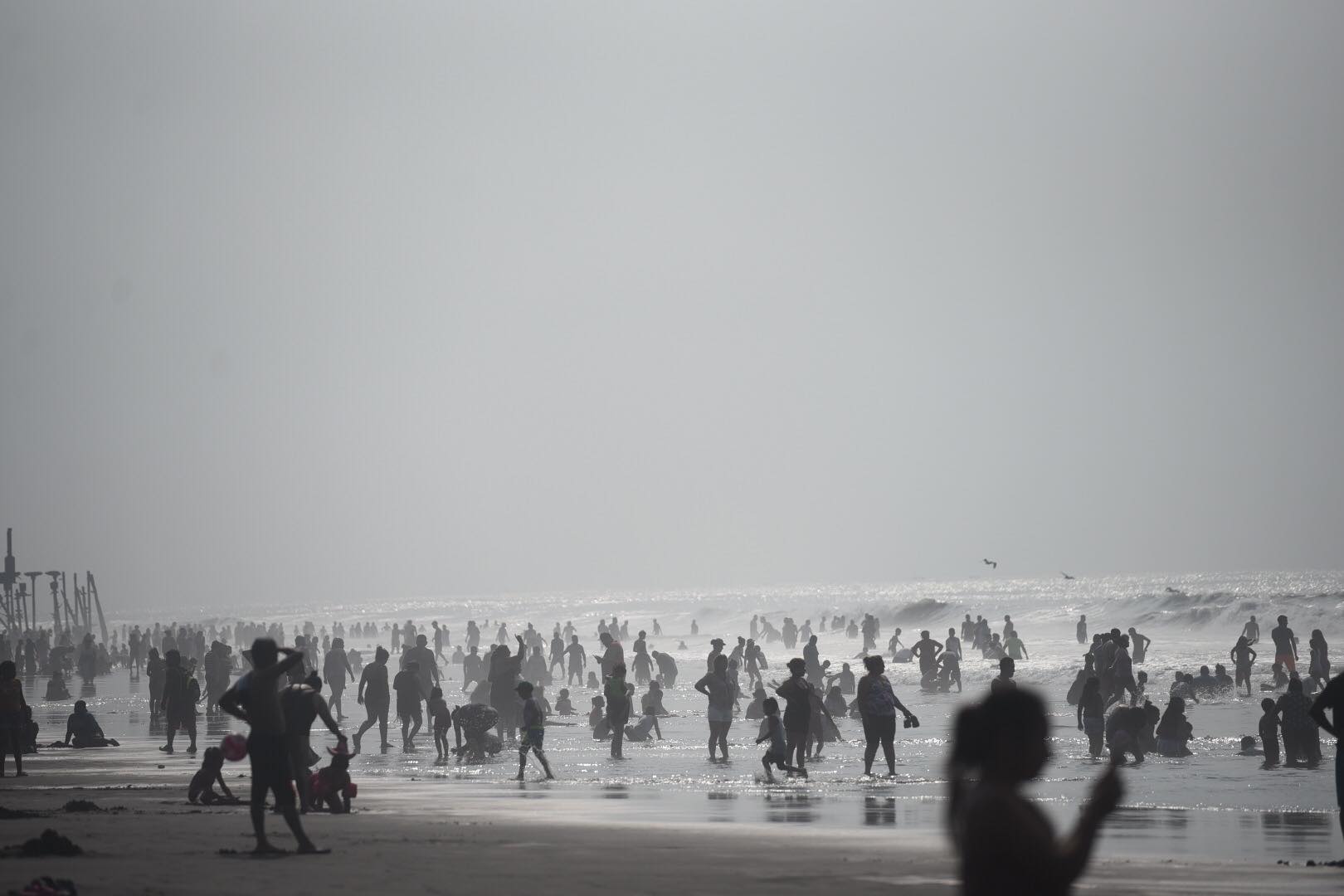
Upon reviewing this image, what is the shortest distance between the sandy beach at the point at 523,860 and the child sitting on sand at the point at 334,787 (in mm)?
214

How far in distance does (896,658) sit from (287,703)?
46.7m

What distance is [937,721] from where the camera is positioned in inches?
1156

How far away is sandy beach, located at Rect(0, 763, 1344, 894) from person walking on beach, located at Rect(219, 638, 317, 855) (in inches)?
15.4

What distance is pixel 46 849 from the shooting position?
411 inches

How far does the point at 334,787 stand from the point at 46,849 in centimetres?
424

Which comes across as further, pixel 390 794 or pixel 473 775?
pixel 473 775

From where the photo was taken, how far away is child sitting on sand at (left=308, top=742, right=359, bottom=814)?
14422 mm

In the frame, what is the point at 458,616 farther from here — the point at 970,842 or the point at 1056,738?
the point at 970,842

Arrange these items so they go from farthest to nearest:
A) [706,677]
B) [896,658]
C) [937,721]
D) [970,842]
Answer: [896,658]
[937,721]
[706,677]
[970,842]

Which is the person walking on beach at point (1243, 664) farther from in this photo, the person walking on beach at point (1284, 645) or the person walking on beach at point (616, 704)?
the person walking on beach at point (616, 704)

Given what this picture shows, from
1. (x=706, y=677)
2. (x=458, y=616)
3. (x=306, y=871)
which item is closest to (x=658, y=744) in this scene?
(x=706, y=677)

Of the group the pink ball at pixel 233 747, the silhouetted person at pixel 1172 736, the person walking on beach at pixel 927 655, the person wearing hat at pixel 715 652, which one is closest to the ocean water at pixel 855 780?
the silhouetted person at pixel 1172 736

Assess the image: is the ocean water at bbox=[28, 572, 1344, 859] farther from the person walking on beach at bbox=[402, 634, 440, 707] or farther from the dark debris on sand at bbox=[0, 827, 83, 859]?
the dark debris on sand at bbox=[0, 827, 83, 859]

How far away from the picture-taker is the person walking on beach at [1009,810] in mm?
3832
